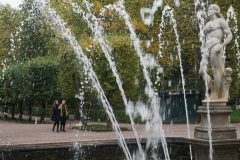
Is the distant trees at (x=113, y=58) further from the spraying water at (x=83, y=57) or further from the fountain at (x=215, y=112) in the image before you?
the fountain at (x=215, y=112)

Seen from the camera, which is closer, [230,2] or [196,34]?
[196,34]

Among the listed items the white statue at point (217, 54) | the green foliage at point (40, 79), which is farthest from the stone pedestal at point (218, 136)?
the green foliage at point (40, 79)

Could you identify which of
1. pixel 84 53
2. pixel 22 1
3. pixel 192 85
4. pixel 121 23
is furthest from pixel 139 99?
pixel 22 1

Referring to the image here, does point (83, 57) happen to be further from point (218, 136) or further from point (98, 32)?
point (218, 136)

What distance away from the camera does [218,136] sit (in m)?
9.12

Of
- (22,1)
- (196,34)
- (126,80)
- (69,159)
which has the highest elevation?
(22,1)

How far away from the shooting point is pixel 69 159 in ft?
39.2

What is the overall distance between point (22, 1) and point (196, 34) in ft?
90.5

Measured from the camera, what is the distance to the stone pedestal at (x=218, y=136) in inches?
354

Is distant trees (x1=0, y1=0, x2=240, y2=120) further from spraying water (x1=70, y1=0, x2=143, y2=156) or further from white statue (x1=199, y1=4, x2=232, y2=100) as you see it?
white statue (x1=199, y1=4, x2=232, y2=100)

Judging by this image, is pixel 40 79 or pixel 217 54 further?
pixel 40 79

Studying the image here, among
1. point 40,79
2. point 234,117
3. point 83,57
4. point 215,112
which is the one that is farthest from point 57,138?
point 234,117

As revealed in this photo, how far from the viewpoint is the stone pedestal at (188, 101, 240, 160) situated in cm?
899

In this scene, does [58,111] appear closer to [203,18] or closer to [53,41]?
[53,41]
